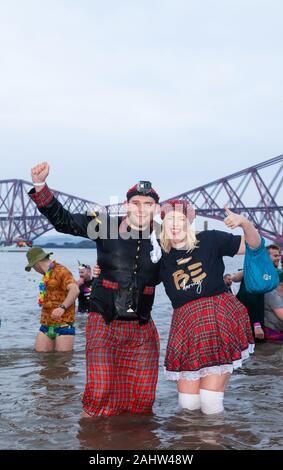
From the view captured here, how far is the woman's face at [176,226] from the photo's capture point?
414 centimetres

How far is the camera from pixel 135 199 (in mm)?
4336

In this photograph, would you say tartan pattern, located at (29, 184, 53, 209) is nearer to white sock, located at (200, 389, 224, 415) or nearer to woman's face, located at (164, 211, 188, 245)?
woman's face, located at (164, 211, 188, 245)

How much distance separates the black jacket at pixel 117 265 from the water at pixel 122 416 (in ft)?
2.61

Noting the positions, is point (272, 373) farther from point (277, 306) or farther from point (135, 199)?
point (135, 199)

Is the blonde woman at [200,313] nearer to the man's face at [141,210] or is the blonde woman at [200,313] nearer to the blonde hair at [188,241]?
the blonde hair at [188,241]

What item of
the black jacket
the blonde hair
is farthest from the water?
the blonde hair

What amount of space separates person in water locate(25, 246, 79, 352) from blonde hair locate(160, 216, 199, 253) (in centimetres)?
269

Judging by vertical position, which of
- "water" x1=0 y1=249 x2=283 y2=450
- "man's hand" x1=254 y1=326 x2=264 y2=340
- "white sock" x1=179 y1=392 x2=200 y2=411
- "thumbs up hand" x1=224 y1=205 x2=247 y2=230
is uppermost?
"thumbs up hand" x1=224 y1=205 x2=247 y2=230

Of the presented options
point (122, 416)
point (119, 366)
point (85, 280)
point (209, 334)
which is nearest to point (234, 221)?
point (209, 334)

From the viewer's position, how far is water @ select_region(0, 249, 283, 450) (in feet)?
13.2

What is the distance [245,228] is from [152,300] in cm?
91

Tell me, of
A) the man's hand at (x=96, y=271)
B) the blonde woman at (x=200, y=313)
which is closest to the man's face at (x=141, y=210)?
the blonde woman at (x=200, y=313)
